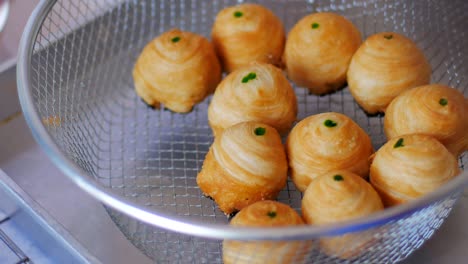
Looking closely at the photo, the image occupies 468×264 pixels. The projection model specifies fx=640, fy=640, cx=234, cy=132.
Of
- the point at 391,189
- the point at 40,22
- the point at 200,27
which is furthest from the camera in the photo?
the point at 200,27

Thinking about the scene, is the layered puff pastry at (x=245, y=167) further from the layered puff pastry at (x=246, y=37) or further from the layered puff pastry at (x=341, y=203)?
the layered puff pastry at (x=246, y=37)

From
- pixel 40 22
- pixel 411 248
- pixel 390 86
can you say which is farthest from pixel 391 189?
pixel 40 22

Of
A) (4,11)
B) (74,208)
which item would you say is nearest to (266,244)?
(74,208)

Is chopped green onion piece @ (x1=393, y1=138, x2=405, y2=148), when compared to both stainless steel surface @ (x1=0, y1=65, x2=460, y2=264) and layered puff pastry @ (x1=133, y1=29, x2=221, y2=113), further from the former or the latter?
layered puff pastry @ (x1=133, y1=29, x2=221, y2=113)

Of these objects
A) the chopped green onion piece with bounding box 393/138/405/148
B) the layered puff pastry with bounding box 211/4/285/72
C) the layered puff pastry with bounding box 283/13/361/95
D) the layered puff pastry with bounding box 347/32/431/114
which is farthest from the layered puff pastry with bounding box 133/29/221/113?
the chopped green onion piece with bounding box 393/138/405/148

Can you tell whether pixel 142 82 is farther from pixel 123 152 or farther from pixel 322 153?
pixel 322 153

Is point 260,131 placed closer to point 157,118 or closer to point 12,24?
point 157,118

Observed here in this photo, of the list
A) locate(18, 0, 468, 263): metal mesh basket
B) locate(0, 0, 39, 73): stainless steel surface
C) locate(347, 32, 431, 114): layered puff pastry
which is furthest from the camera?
locate(0, 0, 39, 73): stainless steel surface
